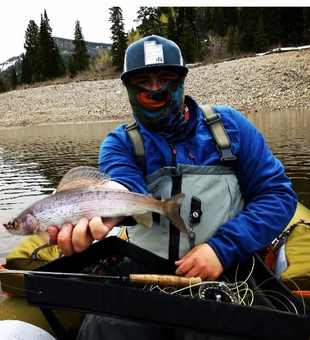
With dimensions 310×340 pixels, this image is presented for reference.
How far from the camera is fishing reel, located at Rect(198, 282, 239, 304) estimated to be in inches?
70.4

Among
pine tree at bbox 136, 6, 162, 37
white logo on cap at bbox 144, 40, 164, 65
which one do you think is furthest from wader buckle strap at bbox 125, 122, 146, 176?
pine tree at bbox 136, 6, 162, 37

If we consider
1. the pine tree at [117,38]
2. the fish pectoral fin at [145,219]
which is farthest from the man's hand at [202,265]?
the pine tree at [117,38]

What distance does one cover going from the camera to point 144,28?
5466 centimetres

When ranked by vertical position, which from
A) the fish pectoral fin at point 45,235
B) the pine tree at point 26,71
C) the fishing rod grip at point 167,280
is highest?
the pine tree at point 26,71

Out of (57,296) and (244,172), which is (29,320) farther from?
(244,172)

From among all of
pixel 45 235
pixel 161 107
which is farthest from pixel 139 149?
pixel 45 235

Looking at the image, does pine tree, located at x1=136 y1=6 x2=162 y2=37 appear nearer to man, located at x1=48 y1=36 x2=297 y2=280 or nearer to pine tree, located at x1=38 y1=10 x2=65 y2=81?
pine tree, located at x1=38 y1=10 x2=65 y2=81

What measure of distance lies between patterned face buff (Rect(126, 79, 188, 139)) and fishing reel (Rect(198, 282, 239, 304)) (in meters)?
1.04

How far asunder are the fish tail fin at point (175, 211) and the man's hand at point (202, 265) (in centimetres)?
15

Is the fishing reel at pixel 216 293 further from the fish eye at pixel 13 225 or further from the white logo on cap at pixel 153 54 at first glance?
the white logo on cap at pixel 153 54

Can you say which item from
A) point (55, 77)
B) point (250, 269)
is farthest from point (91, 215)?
point (55, 77)

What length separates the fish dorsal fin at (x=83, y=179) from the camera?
199cm

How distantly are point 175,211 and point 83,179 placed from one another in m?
0.59

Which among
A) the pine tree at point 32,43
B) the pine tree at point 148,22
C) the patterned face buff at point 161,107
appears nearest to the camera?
the patterned face buff at point 161,107
